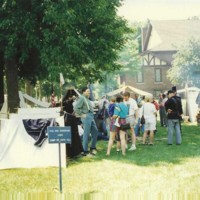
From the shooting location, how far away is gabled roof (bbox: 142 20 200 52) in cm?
5009

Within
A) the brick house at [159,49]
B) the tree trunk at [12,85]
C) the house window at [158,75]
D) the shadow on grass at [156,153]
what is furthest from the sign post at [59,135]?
the house window at [158,75]

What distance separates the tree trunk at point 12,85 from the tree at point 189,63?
25715 millimetres

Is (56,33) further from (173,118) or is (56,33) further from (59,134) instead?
(59,134)

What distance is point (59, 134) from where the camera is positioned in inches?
332

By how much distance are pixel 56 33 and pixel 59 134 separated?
1344 centimetres

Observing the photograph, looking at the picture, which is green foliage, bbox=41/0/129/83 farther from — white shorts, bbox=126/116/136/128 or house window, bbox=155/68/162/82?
house window, bbox=155/68/162/82

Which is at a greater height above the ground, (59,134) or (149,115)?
(149,115)

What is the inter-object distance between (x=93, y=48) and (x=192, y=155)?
12.2m

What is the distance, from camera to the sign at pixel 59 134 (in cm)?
841

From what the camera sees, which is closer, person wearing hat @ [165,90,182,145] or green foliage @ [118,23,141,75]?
person wearing hat @ [165,90,182,145]

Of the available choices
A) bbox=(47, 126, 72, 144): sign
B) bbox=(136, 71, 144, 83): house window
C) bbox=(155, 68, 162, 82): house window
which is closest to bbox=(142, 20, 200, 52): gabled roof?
bbox=(155, 68, 162, 82): house window

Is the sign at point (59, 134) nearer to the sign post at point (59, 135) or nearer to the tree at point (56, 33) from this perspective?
the sign post at point (59, 135)

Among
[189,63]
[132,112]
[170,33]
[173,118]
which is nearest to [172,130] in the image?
[173,118]

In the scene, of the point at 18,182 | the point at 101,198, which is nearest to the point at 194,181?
the point at 101,198
